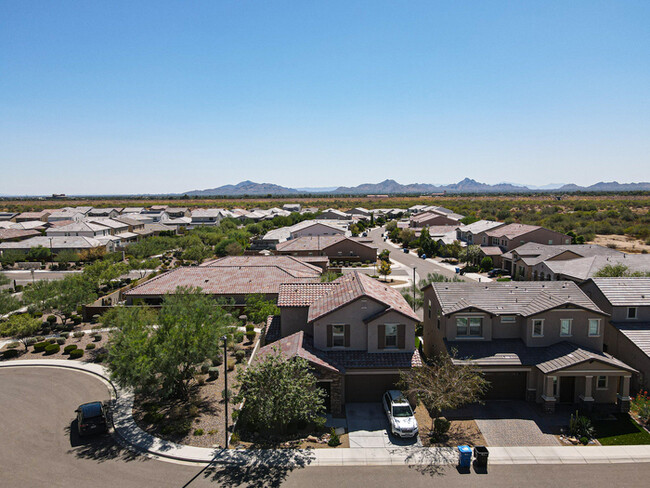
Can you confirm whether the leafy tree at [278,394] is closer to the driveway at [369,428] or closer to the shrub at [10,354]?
the driveway at [369,428]

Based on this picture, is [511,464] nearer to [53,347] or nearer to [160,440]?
[160,440]

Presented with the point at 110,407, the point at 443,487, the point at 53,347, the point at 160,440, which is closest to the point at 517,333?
the point at 443,487

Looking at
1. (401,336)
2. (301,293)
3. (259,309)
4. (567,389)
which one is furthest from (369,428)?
(259,309)

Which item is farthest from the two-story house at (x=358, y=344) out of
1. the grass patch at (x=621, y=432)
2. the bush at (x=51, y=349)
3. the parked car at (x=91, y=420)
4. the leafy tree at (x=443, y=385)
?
the bush at (x=51, y=349)

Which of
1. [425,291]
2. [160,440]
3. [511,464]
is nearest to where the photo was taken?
[511,464]

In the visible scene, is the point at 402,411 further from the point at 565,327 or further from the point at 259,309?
the point at 259,309

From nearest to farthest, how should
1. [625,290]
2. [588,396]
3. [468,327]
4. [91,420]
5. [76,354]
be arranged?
[91,420], [588,396], [468,327], [625,290], [76,354]

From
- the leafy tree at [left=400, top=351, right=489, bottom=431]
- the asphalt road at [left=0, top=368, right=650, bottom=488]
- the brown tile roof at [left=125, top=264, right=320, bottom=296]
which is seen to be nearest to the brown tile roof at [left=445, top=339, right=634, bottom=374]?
the leafy tree at [left=400, top=351, right=489, bottom=431]
